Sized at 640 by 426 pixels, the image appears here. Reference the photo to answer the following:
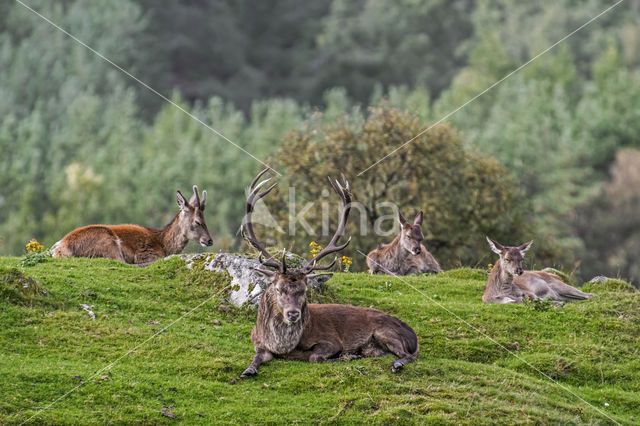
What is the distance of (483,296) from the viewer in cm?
1603

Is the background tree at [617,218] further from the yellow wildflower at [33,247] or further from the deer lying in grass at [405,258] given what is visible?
the yellow wildflower at [33,247]

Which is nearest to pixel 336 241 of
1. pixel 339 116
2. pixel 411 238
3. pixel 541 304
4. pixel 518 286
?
pixel 541 304

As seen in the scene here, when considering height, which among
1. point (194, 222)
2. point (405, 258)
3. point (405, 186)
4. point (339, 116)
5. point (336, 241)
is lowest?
point (405, 258)

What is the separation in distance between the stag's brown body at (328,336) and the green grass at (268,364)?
0.82 ft

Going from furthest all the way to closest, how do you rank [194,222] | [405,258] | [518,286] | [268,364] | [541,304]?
[405,258] < [194,222] < [518,286] < [541,304] < [268,364]

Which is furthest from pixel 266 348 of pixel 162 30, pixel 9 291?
pixel 162 30

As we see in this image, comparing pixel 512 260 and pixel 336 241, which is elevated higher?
pixel 336 241

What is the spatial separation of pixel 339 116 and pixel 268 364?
80.8ft

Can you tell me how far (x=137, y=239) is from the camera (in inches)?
679

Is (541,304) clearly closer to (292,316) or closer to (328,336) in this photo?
(328,336)

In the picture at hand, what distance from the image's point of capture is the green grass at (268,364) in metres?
10.4

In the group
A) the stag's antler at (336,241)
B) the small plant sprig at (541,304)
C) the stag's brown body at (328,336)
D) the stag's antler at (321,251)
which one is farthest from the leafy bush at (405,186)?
the stag's brown body at (328,336)

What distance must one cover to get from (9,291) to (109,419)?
3.68m

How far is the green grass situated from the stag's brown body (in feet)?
0.82
